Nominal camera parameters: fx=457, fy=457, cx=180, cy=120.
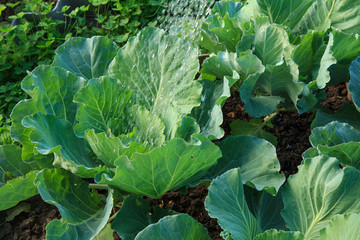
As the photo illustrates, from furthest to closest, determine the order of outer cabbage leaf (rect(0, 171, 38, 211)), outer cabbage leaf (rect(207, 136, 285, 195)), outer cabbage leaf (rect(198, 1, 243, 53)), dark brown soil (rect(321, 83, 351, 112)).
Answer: dark brown soil (rect(321, 83, 351, 112))
outer cabbage leaf (rect(198, 1, 243, 53))
outer cabbage leaf (rect(0, 171, 38, 211))
outer cabbage leaf (rect(207, 136, 285, 195))

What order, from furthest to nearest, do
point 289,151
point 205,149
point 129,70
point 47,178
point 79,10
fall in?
point 79,10
point 289,151
point 129,70
point 47,178
point 205,149

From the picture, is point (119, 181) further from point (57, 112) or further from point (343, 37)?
point (343, 37)

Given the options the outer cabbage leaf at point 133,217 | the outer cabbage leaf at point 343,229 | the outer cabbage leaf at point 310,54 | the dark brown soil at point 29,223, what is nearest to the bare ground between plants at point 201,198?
the dark brown soil at point 29,223

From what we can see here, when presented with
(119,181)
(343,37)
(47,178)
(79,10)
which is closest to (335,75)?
(343,37)

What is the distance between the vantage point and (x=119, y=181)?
164 centimetres

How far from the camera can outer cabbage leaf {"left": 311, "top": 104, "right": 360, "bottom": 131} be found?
2.11 meters

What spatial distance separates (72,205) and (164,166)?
0.45 m

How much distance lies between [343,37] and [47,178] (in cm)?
134

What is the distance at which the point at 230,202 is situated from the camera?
61.0 inches

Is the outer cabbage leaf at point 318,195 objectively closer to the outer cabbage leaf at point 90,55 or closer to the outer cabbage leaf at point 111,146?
the outer cabbage leaf at point 111,146

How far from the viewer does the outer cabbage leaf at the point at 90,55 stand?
2.18m

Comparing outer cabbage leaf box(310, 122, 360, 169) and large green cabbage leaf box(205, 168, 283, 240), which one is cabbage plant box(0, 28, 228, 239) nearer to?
large green cabbage leaf box(205, 168, 283, 240)

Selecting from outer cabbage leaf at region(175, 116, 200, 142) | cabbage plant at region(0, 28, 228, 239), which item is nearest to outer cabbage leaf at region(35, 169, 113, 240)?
cabbage plant at region(0, 28, 228, 239)

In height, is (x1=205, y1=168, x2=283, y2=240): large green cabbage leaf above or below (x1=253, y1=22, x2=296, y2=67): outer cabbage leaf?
below
